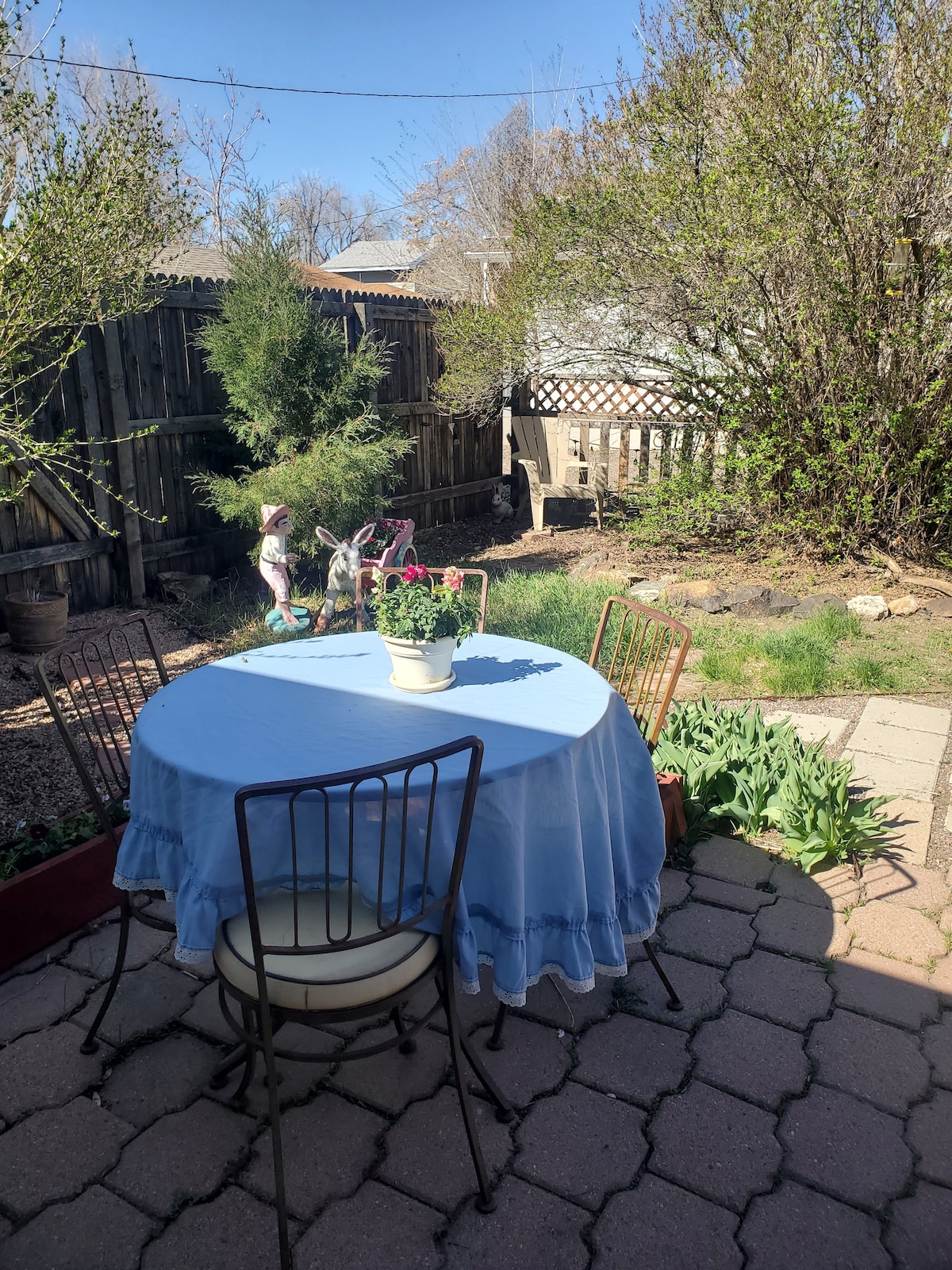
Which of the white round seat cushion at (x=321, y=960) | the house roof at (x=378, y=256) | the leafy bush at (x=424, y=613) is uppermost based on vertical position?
the house roof at (x=378, y=256)

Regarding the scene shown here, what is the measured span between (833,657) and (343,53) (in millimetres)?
24535

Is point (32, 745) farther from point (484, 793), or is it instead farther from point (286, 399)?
point (286, 399)

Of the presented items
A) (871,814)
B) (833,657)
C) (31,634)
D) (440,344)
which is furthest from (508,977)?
(440,344)

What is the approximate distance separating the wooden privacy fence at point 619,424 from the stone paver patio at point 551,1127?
5.62m

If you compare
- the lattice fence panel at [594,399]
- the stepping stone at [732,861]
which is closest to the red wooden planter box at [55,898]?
the stepping stone at [732,861]

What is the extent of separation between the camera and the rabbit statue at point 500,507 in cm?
996

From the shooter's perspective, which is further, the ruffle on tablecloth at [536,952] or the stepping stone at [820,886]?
the stepping stone at [820,886]

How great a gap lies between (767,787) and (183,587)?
15.0 feet

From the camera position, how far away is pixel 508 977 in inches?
73.7

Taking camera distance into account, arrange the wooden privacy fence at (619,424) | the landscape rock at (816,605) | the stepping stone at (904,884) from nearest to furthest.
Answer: the stepping stone at (904,884) → the landscape rock at (816,605) → the wooden privacy fence at (619,424)

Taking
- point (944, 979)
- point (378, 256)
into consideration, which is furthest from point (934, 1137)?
point (378, 256)

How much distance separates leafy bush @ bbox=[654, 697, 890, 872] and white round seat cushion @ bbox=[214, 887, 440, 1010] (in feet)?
5.40

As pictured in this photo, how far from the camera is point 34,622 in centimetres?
514

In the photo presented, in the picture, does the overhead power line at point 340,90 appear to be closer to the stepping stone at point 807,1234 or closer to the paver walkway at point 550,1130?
the paver walkway at point 550,1130
